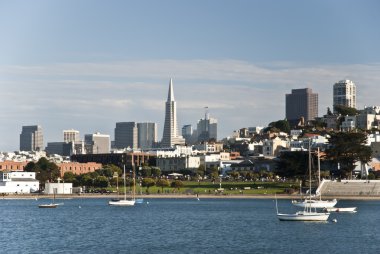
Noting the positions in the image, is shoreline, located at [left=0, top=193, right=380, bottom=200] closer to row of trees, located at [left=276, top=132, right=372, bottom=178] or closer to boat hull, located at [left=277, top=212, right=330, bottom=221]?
row of trees, located at [left=276, top=132, right=372, bottom=178]

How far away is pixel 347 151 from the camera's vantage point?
16288cm

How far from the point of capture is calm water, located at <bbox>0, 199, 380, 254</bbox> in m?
72.5

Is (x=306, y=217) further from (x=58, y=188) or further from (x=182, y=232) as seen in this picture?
(x=58, y=188)

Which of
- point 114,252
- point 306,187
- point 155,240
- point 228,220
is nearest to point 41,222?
point 228,220

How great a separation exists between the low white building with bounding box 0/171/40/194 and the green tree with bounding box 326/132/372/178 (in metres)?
55.2

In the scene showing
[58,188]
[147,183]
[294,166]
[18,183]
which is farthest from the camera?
[147,183]

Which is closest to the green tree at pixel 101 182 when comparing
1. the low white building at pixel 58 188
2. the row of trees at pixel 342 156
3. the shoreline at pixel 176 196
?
the low white building at pixel 58 188

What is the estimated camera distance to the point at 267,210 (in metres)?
121

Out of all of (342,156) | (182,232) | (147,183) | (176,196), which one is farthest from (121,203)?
(182,232)

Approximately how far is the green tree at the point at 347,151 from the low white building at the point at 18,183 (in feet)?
181

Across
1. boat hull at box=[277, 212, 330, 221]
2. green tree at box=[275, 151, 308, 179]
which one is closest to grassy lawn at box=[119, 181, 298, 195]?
green tree at box=[275, 151, 308, 179]

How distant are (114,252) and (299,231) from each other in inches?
856

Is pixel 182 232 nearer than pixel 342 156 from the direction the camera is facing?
Yes

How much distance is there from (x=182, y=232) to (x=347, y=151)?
81481mm
